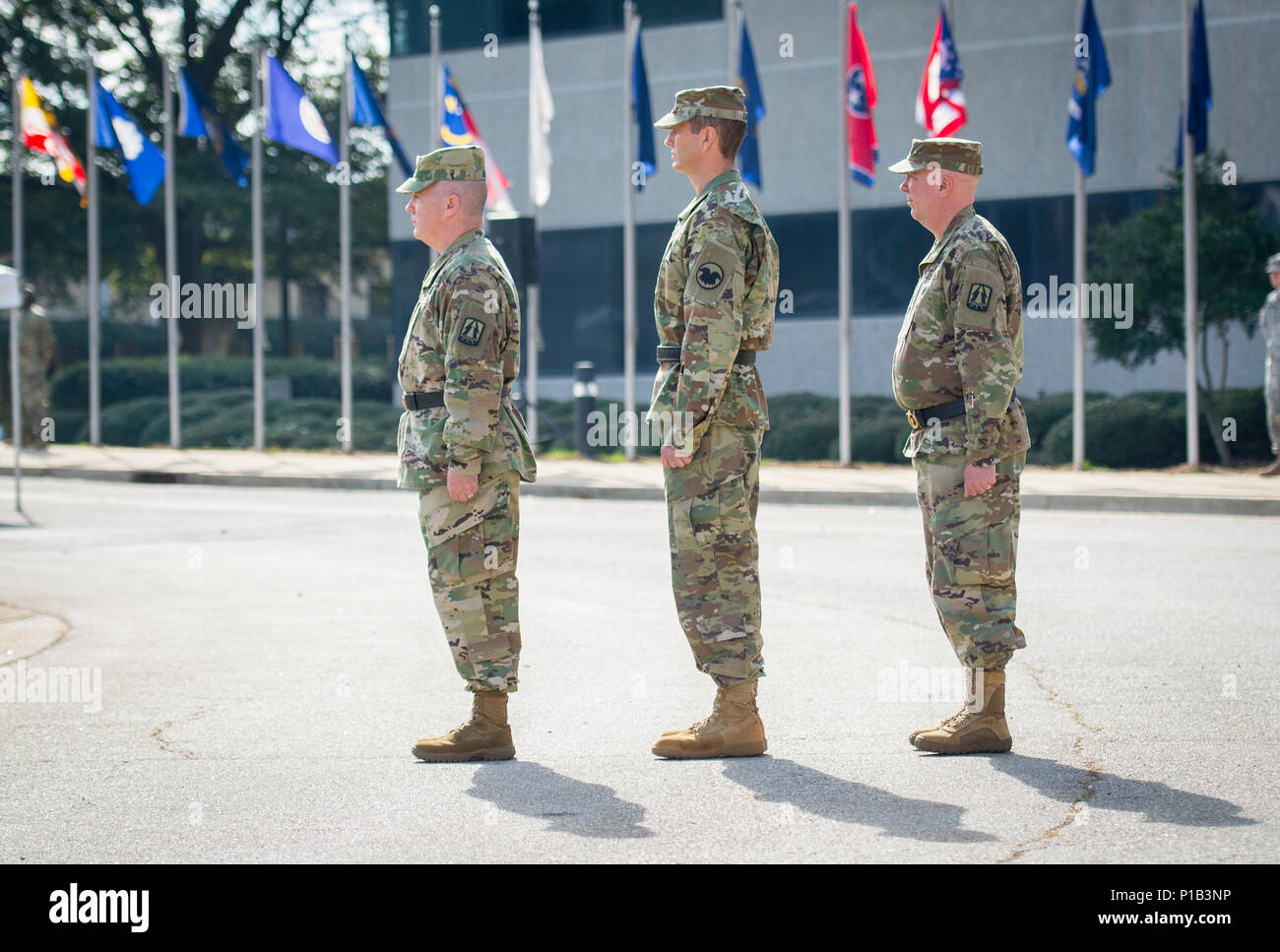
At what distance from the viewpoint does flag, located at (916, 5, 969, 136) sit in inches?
669

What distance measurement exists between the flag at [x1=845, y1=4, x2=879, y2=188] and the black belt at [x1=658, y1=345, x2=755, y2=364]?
13351 mm

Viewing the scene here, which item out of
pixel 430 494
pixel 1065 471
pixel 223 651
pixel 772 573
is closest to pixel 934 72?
pixel 1065 471

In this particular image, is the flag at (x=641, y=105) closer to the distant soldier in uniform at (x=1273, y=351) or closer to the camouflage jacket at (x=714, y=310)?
the distant soldier in uniform at (x=1273, y=351)

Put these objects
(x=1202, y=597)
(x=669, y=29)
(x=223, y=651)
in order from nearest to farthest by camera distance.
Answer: (x=223, y=651), (x=1202, y=597), (x=669, y=29)

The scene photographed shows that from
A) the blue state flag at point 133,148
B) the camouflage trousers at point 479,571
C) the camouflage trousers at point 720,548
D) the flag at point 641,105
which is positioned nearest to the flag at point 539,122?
the flag at point 641,105

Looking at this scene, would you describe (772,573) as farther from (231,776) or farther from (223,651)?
(231,776)

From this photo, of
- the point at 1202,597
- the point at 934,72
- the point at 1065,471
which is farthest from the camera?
the point at 1065,471

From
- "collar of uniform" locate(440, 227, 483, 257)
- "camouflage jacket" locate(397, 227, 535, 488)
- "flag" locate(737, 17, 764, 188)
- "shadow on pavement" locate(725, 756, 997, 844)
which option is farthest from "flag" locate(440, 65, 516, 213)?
"shadow on pavement" locate(725, 756, 997, 844)

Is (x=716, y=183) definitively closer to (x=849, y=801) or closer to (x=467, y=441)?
(x=467, y=441)

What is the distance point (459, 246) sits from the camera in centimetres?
554

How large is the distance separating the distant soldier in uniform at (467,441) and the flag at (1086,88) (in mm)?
13686

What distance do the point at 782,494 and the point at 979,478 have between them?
440 inches

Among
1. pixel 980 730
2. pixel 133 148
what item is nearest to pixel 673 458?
pixel 980 730

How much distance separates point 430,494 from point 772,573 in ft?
17.6
